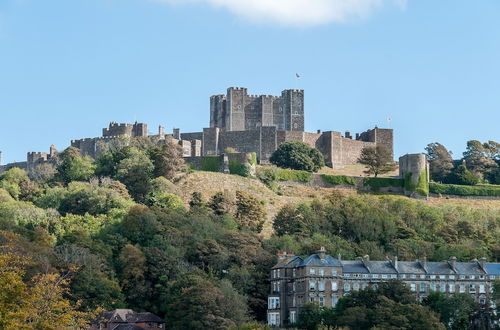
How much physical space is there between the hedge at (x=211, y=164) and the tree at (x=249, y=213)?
477 inches

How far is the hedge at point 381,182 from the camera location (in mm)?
114000

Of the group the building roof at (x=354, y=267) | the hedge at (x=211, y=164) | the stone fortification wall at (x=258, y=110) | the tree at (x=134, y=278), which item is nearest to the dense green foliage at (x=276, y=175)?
the hedge at (x=211, y=164)

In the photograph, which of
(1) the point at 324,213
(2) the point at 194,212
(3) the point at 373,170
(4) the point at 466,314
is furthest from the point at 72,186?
(4) the point at 466,314

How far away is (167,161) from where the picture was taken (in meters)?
104

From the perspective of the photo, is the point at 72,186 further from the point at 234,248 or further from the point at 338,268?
the point at 338,268

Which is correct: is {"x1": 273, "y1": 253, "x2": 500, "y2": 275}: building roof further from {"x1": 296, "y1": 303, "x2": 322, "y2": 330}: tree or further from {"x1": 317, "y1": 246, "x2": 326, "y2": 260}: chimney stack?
{"x1": 296, "y1": 303, "x2": 322, "y2": 330}: tree

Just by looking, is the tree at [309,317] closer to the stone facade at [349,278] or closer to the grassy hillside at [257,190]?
the stone facade at [349,278]

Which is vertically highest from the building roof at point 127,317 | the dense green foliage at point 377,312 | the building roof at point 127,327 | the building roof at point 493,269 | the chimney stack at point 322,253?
the chimney stack at point 322,253

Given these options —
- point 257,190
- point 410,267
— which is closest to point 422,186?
point 257,190

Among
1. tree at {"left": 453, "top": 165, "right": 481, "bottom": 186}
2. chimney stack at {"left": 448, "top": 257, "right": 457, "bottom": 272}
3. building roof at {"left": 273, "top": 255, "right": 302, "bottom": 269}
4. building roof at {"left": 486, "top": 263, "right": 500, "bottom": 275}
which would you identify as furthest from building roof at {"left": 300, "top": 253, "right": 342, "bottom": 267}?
tree at {"left": 453, "top": 165, "right": 481, "bottom": 186}

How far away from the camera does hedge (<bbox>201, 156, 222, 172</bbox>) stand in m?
110

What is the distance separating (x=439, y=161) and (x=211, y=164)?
86.3ft

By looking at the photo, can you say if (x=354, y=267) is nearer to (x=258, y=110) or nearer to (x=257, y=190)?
(x=257, y=190)

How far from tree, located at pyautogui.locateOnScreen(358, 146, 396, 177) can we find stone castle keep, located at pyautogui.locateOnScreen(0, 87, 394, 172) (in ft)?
9.95
